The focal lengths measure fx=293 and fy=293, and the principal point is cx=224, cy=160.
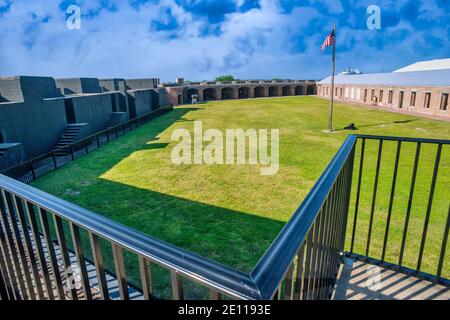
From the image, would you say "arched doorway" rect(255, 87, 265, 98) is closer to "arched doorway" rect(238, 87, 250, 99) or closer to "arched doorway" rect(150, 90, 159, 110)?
"arched doorway" rect(238, 87, 250, 99)

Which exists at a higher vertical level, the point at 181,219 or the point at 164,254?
the point at 164,254

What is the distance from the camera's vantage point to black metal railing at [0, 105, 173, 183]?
10.9m

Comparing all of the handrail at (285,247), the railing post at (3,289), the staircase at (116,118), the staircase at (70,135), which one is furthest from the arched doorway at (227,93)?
the handrail at (285,247)

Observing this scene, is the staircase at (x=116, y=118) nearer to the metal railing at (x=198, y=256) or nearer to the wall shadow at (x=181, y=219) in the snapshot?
the wall shadow at (x=181, y=219)

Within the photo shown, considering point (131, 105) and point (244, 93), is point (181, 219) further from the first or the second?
point (244, 93)

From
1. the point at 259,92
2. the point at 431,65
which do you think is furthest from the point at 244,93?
the point at 431,65

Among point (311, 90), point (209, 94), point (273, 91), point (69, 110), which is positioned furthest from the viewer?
point (311, 90)

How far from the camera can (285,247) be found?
978mm

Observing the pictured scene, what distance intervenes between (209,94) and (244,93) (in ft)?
25.7

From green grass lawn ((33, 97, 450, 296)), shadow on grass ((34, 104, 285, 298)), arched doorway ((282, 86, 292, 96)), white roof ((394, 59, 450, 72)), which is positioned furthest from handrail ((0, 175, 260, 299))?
arched doorway ((282, 86, 292, 96))

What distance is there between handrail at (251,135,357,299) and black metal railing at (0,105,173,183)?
11248 millimetres

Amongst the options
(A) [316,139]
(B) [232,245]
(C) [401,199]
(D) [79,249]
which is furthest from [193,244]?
(A) [316,139]

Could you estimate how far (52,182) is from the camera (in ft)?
35.7
